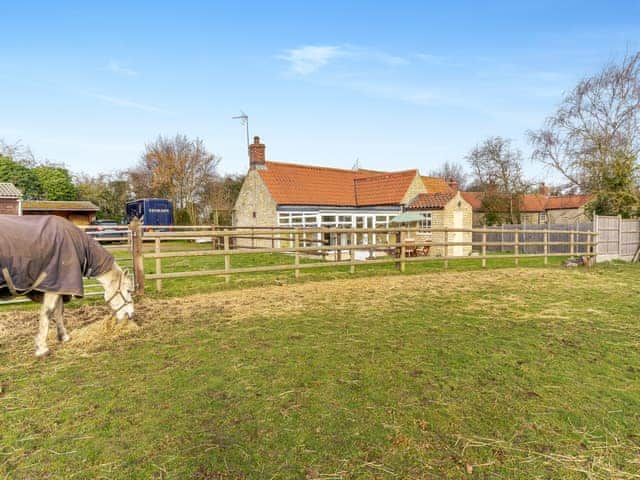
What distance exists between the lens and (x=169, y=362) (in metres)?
3.82

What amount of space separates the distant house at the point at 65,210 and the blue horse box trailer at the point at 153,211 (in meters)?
4.33

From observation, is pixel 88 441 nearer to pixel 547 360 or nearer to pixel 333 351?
pixel 333 351

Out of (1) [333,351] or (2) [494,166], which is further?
(2) [494,166]

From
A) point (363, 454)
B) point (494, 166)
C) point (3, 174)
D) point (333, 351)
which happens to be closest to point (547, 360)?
point (333, 351)

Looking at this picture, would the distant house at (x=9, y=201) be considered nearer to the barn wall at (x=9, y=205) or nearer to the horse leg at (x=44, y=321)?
the barn wall at (x=9, y=205)

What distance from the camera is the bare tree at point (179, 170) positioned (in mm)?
33719

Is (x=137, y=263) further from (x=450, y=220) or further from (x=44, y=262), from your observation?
(x=450, y=220)

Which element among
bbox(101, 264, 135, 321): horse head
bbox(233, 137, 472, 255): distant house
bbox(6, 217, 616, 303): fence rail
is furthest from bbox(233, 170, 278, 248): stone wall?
bbox(101, 264, 135, 321): horse head

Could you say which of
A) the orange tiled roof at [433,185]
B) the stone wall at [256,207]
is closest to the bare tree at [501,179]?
the orange tiled roof at [433,185]

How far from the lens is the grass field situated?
2.23 meters

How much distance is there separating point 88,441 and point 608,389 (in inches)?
155

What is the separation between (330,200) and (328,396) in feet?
59.3

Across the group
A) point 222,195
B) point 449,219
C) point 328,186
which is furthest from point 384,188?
point 222,195

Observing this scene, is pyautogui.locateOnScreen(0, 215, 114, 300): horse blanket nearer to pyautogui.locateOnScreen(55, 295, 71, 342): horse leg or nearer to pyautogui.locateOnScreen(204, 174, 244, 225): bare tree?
pyautogui.locateOnScreen(55, 295, 71, 342): horse leg
